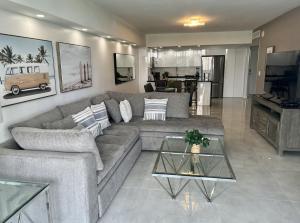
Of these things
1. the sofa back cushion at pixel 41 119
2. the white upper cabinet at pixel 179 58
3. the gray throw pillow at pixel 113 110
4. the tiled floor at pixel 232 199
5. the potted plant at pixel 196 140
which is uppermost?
the white upper cabinet at pixel 179 58

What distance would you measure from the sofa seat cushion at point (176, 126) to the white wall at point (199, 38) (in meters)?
4.32

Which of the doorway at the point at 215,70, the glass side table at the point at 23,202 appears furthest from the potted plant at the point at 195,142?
the doorway at the point at 215,70

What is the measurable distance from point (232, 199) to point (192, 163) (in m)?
0.56

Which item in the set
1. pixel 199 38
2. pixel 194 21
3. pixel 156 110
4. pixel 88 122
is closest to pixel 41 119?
pixel 88 122

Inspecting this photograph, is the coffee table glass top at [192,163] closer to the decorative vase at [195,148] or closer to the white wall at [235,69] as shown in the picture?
the decorative vase at [195,148]

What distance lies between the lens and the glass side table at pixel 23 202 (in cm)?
153

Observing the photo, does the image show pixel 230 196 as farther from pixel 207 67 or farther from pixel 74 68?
pixel 207 67

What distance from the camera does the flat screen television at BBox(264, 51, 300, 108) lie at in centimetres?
367

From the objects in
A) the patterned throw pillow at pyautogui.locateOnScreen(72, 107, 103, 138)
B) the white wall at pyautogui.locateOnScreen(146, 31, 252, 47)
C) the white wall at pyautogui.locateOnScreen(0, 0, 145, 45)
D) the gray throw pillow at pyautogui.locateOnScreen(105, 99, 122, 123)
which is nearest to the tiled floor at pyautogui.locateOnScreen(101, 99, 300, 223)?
the patterned throw pillow at pyautogui.locateOnScreen(72, 107, 103, 138)

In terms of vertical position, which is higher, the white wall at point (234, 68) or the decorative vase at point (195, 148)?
the white wall at point (234, 68)

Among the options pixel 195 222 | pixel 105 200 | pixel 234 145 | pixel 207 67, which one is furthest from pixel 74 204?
pixel 207 67

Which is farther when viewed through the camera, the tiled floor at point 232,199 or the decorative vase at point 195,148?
the decorative vase at point 195,148

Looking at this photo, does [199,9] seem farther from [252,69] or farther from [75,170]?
[252,69]

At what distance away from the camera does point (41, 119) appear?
8.62ft
